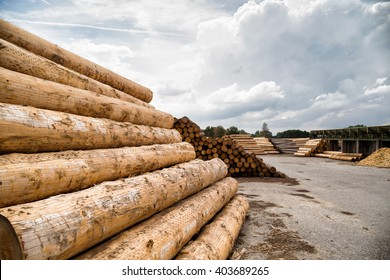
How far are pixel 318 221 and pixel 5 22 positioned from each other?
6.08 m

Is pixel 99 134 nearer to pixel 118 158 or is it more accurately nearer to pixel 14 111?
pixel 118 158

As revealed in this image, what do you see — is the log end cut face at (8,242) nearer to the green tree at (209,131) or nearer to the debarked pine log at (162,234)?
the debarked pine log at (162,234)

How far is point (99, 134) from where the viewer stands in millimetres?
3199

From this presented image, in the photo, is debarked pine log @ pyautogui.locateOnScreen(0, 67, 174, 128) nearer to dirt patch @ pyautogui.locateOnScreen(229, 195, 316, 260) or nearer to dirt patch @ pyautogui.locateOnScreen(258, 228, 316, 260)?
dirt patch @ pyautogui.locateOnScreen(229, 195, 316, 260)

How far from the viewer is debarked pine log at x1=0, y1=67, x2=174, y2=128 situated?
8.13 ft

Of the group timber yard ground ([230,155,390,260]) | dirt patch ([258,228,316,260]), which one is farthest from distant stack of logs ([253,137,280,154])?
dirt patch ([258,228,316,260])

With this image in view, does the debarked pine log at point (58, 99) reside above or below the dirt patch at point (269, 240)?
above

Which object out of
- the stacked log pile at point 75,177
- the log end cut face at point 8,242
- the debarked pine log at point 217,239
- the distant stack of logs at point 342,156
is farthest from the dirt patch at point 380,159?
the log end cut face at point 8,242

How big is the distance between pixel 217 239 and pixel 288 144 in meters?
24.2

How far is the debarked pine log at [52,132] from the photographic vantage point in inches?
86.1

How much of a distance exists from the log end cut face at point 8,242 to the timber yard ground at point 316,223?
2.48 m

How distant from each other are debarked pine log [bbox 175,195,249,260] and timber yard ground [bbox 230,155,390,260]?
0.23 m
